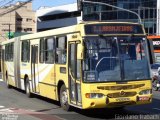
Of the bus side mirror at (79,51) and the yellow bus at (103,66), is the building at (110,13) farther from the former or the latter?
the bus side mirror at (79,51)

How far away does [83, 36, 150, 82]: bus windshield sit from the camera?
42.7 feet

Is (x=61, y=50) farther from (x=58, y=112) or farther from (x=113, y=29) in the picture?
(x=113, y=29)

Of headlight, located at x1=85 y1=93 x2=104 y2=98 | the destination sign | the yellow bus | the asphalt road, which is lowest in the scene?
the asphalt road

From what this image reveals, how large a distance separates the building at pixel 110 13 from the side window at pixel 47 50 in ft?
143

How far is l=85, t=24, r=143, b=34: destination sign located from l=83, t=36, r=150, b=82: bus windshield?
0.67 feet

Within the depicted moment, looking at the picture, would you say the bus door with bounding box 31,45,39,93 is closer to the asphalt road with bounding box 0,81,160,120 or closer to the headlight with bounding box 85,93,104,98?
the asphalt road with bounding box 0,81,160,120

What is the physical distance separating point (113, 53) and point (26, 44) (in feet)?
26.0

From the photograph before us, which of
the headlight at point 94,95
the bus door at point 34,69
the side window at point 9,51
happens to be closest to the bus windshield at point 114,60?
the headlight at point 94,95

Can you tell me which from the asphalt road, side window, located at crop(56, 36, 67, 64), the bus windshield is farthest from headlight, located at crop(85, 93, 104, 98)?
side window, located at crop(56, 36, 67, 64)

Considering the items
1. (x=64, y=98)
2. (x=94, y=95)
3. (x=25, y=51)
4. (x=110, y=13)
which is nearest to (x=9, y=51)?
(x=25, y=51)

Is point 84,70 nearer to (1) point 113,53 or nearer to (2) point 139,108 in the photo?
(1) point 113,53

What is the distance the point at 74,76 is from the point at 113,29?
1.82m

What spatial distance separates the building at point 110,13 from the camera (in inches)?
3157

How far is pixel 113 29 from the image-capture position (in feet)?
44.7
